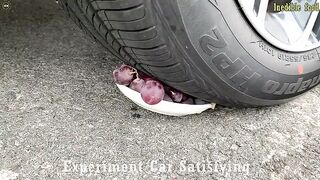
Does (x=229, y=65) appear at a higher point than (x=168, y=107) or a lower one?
higher

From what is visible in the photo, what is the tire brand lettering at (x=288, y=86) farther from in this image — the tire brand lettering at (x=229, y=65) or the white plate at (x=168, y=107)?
the white plate at (x=168, y=107)

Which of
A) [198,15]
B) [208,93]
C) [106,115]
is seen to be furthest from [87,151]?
[198,15]

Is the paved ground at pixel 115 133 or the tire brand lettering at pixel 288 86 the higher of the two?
the tire brand lettering at pixel 288 86

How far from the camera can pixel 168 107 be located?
4.34 ft

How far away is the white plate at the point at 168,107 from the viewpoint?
132 centimetres

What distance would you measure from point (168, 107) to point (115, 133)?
0.51 ft

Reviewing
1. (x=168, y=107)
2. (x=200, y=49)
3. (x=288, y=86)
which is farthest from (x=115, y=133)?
(x=288, y=86)

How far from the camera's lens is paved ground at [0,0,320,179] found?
1214mm

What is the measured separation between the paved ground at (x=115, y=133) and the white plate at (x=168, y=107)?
0.09ft

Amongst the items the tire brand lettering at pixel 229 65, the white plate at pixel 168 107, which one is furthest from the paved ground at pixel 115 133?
the tire brand lettering at pixel 229 65

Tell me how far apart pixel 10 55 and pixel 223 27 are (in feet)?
2.44

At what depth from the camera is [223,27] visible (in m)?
1.15

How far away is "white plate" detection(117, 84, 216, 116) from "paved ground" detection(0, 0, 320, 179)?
27 mm

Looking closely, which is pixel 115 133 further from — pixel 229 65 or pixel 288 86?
pixel 288 86
